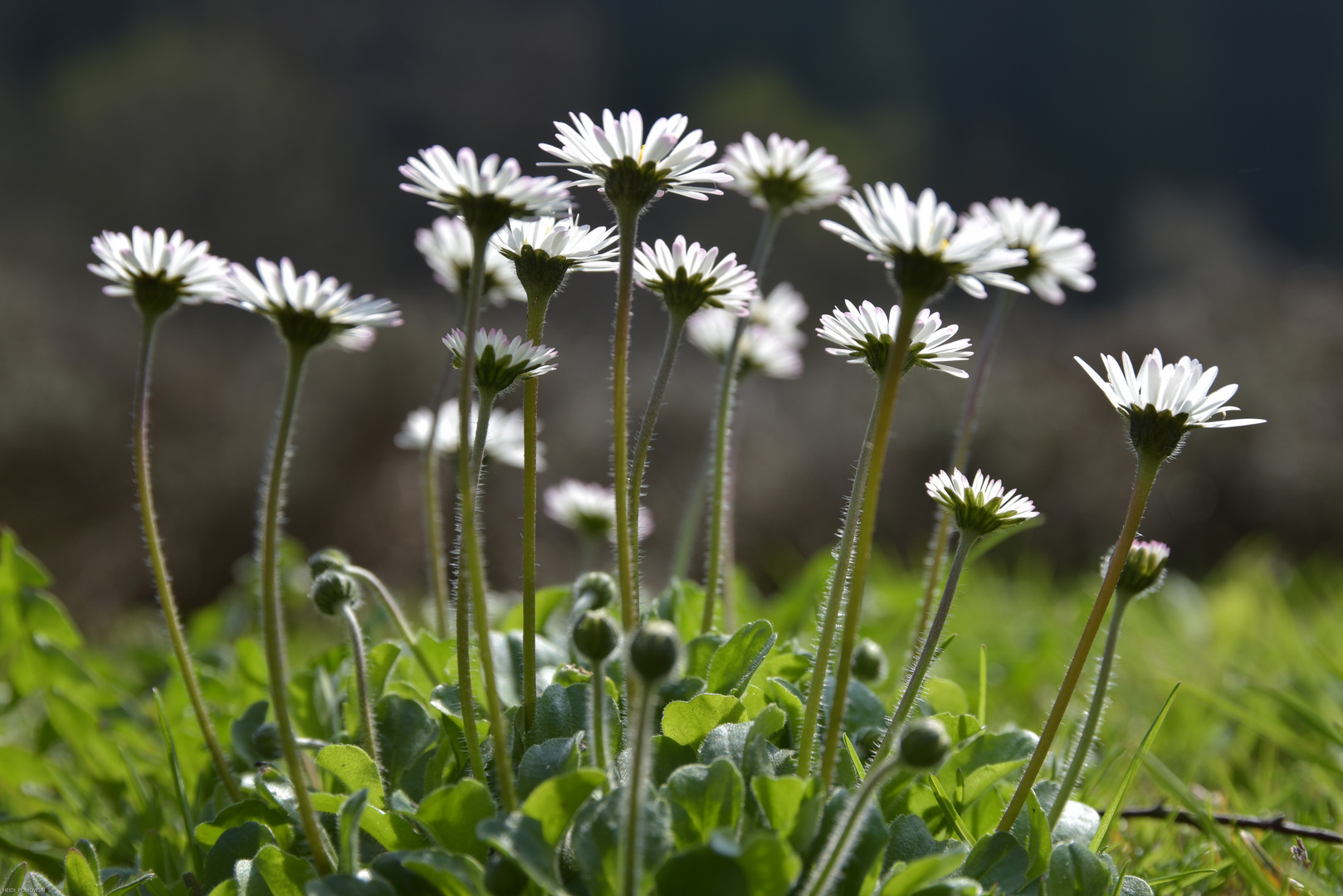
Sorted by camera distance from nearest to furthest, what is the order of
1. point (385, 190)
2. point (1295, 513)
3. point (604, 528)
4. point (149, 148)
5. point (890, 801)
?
point (890, 801) < point (604, 528) < point (1295, 513) < point (149, 148) < point (385, 190)

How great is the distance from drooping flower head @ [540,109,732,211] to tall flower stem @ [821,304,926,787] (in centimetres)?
29

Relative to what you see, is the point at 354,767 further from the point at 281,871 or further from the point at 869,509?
the point at 869,509

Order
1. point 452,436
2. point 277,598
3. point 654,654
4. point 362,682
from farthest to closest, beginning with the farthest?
point 452,436, point 362,682, point 277,598, point 654,654

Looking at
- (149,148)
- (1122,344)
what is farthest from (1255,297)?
(149,148)

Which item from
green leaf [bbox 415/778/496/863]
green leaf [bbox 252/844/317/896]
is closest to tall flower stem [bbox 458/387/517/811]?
green leaf [bbox 415/778/496/863]

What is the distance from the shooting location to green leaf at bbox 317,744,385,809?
1.19 m

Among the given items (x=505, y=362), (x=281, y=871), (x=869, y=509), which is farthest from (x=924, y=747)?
(x=281, y=871)

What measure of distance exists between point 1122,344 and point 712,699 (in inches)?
303

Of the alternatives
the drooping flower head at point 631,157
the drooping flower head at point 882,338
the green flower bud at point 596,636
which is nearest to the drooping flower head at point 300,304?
the drooping flower head at point 631,157

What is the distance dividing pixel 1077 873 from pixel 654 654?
2.00ft

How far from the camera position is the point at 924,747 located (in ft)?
3.01

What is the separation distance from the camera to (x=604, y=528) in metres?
2.02

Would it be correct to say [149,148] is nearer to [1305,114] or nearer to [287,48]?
[287,48]

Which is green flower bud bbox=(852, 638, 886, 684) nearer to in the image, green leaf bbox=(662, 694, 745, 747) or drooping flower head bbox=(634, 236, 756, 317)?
green leaf bbox=(662, 694, 745, 747)
